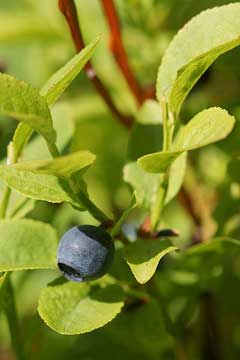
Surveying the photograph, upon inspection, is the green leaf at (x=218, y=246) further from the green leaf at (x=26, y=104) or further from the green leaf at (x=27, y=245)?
the green leaf at (x=26, y=104)

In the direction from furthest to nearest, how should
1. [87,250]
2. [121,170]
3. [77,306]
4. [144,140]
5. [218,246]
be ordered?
[121,170], [144,140], [218,246], [77,306], [87,250]

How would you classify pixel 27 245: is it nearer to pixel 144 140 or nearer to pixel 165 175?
pixel 165 175

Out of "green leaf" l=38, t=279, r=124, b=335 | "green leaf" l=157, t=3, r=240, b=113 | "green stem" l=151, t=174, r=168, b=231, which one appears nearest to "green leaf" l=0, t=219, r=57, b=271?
"green leaf" l=38, t=279, r=124, b=335

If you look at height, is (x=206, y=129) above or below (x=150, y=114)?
above

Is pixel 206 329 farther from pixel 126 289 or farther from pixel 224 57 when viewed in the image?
pixel 224 57

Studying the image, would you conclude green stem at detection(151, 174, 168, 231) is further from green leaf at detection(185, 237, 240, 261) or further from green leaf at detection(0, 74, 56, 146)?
green leaf at detection(0, 74, 56, 146)

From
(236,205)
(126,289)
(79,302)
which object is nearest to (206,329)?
(236,205)

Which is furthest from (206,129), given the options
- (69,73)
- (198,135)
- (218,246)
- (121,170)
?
(121,170)
